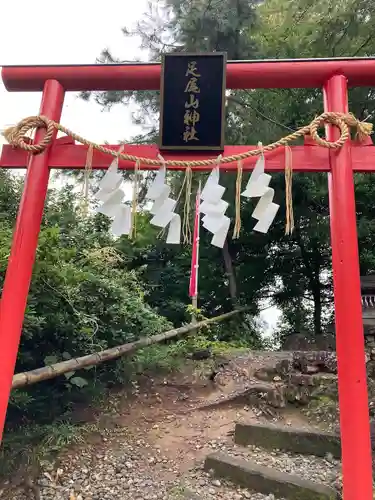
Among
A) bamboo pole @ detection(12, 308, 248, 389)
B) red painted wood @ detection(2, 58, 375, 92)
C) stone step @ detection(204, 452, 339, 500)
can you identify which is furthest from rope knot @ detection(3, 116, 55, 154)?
stone step @ detection(204, 452, 339, 500)

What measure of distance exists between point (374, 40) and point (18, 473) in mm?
7454

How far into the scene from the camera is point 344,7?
5758 mm

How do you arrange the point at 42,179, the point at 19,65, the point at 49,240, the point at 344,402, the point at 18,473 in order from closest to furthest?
the point at 344,402, the point at 42,179, the point at 19,65, the point at 18,473, the point at 49,240

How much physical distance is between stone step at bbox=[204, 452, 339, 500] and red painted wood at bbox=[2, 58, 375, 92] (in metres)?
2.49

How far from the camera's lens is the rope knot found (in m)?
2.22

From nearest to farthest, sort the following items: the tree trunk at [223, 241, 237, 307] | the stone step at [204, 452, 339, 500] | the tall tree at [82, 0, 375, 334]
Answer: the stone step at [204, 452, 339, 500] → the tall tree at [82, 0, 375, 334] → the tree trunk at [223, 241, 237, 307]

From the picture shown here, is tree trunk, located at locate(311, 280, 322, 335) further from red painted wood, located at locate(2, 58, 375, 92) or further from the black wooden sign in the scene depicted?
the black wooden sign

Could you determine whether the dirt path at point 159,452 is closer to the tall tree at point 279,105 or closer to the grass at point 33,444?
the grass at point 33,444

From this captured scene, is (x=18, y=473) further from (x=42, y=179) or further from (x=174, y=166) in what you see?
(x=174, y=166)

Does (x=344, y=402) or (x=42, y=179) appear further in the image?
(x=42, y=179)

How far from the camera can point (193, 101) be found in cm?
228

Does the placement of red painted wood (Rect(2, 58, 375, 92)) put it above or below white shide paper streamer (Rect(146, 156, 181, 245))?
above

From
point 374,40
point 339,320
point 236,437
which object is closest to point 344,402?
point 339,320

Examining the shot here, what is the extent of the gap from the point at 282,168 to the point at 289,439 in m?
2.23
